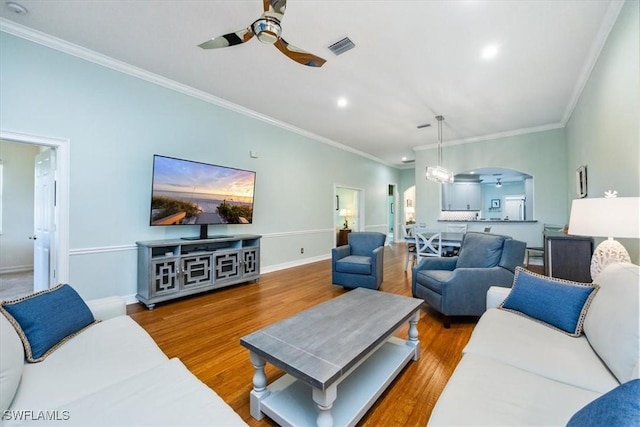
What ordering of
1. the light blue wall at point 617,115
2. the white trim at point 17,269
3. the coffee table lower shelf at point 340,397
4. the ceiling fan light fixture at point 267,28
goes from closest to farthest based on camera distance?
the coffee table lower shelf at point 340,397 < the ceiling fan light fixture at point 267,28 < the light blue wall at point 617,115 < the white trim at point 17,269

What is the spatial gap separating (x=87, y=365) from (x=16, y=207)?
644 cm

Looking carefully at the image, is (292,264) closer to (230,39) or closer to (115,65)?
(115,65)

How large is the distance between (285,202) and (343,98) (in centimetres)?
234

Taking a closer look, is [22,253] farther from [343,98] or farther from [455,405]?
[455,405]

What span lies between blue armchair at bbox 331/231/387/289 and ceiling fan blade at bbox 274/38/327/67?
2.55 m

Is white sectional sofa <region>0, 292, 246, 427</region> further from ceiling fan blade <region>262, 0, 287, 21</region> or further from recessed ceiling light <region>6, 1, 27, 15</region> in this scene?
recessed ceiling light <region>6, 1, 27, 15</region>

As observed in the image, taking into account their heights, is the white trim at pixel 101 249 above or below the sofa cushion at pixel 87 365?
above

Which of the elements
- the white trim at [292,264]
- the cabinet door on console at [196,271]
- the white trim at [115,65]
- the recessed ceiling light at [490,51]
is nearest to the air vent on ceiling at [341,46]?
the recessed ceiling light at [490,51]

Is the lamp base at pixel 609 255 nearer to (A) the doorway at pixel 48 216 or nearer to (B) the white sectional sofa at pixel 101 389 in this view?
(B) the white sectional sofa at pixel 101 389

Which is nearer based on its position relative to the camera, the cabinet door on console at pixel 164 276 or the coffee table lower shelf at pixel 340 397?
the coffee table lower shelf at pixel 340 397

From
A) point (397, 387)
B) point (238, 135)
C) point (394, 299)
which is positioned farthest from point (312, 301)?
point (238, 135)

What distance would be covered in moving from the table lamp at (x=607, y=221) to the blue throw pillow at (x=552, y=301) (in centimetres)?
41

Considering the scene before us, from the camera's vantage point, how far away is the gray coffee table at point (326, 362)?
1337 millimetres

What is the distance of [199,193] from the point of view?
394cm
